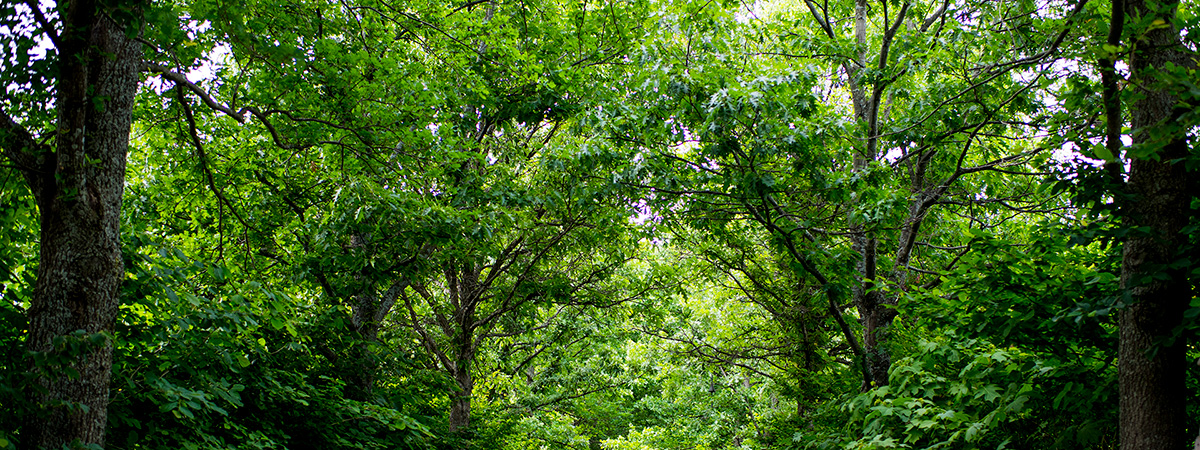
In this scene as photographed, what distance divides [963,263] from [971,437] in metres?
1.04

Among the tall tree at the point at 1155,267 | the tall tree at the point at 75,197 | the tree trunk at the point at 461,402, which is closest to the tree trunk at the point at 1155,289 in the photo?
the tall tree at the point at 1155,267

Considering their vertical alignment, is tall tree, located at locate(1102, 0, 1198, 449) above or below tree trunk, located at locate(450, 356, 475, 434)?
below

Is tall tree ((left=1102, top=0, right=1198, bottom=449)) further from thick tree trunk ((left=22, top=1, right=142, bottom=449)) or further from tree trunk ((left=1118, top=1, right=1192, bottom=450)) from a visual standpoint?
thick tree trunk ((left=22, top=1, right=142, bottom=449))

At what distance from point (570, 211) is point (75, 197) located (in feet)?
20.4

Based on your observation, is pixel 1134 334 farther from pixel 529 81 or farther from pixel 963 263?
pixel 529 81

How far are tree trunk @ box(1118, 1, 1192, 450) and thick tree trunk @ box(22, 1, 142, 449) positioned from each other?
183 inches

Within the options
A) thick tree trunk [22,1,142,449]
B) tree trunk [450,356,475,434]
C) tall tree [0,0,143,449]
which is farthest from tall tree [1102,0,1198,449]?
tree trunk [450,356,475,434]

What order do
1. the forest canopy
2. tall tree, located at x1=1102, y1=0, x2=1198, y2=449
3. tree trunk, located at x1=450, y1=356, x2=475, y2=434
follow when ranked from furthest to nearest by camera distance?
tree trunk, located at x1=450, y1=356, x2=475, y2=434, the forest canopy, tall tree, located at x1=1102, y1=0, x2=1198, y2=449

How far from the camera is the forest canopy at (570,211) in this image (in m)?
3.33

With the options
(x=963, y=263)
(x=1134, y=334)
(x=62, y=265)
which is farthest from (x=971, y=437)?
(x=62, y=265)

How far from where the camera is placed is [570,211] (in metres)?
9.28

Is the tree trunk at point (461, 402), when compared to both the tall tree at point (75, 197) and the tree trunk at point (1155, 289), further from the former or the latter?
the tree trunk at point (1155, 289)

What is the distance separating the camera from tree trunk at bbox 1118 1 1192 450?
3.07 meters

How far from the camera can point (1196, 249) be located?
9.84ft
